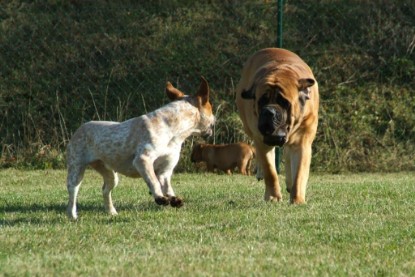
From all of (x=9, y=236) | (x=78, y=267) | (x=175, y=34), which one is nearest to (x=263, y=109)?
(x=9, y=236)

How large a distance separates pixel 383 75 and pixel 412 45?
2.62 ft

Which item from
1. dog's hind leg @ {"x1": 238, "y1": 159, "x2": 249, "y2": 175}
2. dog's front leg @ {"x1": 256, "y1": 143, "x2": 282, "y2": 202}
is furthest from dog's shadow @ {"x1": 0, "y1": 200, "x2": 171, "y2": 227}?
dog's hind leg @ {"x1": 238, "y1": 159, "x2": 249, "y2": 175}

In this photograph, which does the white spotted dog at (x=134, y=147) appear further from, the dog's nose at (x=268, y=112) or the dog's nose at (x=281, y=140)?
the dog's nose at (x=281, y=140)

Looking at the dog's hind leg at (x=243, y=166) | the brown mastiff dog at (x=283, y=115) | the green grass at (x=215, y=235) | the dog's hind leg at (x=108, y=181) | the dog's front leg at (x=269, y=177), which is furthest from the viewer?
the dog's hind leg at (x=243, y=166)

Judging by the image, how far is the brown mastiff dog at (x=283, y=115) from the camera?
8.33 m

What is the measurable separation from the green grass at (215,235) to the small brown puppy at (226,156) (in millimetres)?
3265

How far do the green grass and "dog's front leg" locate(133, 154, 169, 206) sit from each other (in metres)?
0.23

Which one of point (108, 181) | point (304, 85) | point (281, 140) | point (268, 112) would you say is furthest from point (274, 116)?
point (108, 181)

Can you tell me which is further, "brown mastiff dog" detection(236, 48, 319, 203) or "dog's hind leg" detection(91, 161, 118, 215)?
"brown mastiff dog" detection(236, 48, 319, 203)

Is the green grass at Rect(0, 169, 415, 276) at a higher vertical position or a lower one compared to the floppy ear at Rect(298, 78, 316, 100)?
lower

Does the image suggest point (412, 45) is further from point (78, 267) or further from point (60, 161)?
point (78, 267)

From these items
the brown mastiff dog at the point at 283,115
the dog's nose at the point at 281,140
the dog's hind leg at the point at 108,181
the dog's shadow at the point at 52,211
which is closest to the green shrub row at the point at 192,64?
the brown mastiff dog at the point at 283,115

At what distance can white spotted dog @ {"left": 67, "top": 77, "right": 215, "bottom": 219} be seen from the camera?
25.2ft

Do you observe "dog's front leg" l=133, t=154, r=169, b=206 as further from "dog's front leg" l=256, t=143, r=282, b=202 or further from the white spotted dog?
"dog's front leg" l=256, t=143, r=282, b=202
